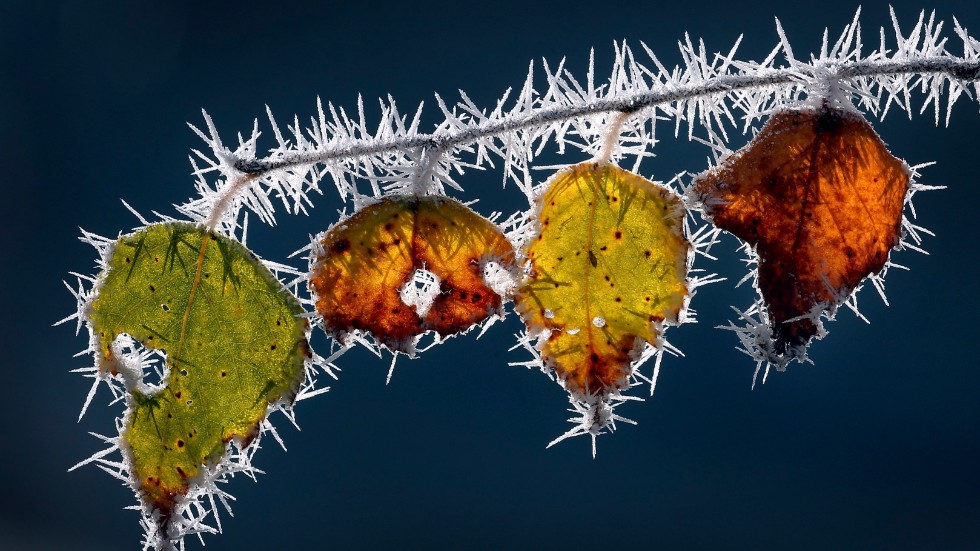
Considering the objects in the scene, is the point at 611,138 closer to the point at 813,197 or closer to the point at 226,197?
the point at 813,197

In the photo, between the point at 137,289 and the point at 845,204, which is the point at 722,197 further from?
the point at 137,289

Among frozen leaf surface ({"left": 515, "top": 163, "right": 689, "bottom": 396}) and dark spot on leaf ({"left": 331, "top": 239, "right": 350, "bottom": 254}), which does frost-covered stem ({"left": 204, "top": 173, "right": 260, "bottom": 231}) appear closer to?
dark spot on leaf ({"left": 331, "top": 239, "right": 350, "bottom": 254})

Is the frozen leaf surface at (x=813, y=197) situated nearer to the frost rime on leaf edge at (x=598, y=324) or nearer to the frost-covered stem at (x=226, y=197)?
the frost rime on leaf edge at (x=598, y=324)

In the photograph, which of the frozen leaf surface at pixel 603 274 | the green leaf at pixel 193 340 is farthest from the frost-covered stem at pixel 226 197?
the frozen leaf surface at pixel 603 274

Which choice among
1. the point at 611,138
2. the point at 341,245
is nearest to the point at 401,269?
the point at 341,245

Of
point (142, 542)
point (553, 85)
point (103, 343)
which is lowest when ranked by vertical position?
point (142, 542)

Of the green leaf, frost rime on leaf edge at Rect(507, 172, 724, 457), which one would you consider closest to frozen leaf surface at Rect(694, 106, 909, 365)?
frost rime on leaf edge at Rect(507, 172, 724, 457)

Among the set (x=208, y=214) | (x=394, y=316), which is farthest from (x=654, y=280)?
(x=208, y=214)
